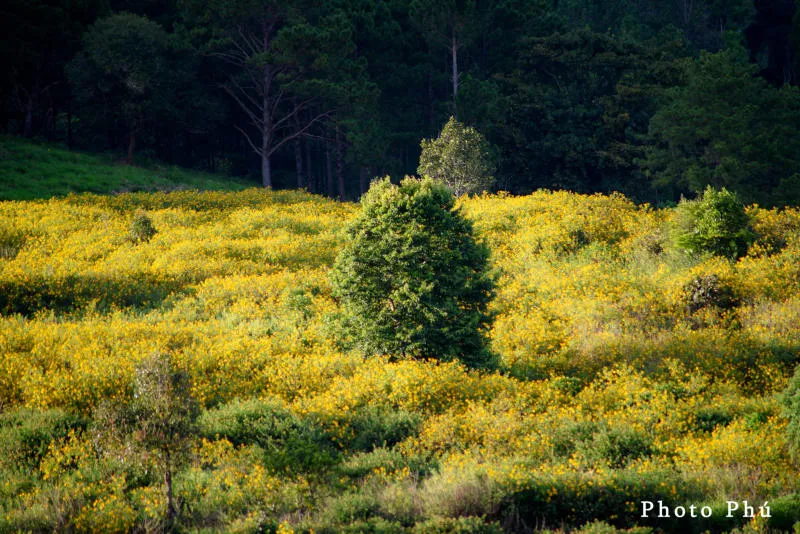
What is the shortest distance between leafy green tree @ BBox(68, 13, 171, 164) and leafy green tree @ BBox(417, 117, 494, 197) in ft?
59.5

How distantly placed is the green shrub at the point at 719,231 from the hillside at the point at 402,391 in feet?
1.71

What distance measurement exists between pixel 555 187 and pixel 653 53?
1291 centimetres

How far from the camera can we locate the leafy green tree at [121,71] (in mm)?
41656

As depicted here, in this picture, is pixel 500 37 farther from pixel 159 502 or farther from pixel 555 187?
pixel 159 502

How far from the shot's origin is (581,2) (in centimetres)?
7512

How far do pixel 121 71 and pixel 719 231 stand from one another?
118 feet

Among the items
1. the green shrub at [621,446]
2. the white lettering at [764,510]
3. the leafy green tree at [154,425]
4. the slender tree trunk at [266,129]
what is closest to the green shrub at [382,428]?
the leafy green tree at [154,425]

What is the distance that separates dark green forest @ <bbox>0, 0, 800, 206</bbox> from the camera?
138 ft

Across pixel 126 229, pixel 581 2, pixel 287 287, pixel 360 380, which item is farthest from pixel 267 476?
pixel 581 2

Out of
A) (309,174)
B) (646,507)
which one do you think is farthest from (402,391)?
(309,174)

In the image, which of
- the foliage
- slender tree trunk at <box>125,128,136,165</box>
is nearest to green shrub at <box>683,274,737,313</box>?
the foliage

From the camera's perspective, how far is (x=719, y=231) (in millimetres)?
22109

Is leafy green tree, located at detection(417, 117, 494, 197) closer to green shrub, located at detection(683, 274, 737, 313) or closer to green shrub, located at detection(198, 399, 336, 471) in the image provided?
green shrub, located at detection(683, 274, 737, 313)

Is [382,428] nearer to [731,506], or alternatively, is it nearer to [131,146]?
[731,506]
